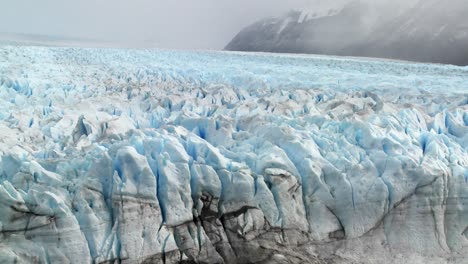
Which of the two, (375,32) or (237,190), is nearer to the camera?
(237,190)

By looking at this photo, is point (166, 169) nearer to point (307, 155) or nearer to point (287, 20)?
point (307, 155)

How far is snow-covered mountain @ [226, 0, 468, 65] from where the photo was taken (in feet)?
87.9

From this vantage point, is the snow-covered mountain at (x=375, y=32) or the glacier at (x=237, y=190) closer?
the glacier at (x=237, y=190)

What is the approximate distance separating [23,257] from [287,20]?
41.1m

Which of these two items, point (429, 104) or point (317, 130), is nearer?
point (317, 130)

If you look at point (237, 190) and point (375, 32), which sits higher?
point (375, 32)

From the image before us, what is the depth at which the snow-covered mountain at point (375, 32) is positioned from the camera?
2680 cm

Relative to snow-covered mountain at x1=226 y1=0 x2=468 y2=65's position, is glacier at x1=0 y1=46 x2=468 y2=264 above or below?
below

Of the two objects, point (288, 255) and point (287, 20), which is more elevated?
point (287, 20)

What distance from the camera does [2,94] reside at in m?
6.70

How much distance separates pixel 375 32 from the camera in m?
33.5

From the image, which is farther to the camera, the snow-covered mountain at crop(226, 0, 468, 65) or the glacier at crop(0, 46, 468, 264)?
the snow-covered mountain at crop(226, 0, 468, 65)

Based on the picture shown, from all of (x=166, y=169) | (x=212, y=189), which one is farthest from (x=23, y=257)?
(x=212, y=189)

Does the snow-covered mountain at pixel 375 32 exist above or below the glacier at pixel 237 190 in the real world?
above
